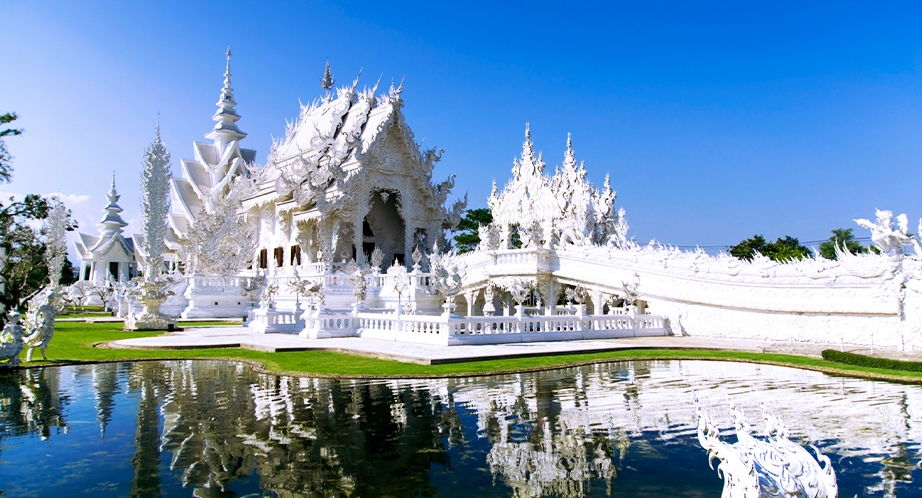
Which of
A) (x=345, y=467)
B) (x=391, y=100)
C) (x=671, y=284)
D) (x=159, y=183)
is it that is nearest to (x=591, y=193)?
(x=391, y=100)

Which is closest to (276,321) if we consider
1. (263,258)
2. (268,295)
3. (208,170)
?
(268,295)

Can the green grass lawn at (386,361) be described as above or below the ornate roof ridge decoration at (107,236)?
below

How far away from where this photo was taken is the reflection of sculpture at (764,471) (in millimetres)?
3074

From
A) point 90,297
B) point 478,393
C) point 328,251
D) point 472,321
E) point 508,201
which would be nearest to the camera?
point 478,393

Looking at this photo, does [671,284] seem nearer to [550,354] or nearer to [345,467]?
[550,354]

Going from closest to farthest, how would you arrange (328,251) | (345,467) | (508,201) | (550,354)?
(345,467) < (550,354) < (328,251) < (508,201)

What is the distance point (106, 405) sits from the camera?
7.29 m

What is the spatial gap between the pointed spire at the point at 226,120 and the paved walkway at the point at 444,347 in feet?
101

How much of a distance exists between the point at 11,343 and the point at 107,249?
48.0 m

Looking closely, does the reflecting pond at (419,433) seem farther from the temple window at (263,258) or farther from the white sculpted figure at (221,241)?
the temple window at (263,258)

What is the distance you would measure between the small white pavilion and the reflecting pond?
49.1 m

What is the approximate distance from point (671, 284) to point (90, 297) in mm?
42900

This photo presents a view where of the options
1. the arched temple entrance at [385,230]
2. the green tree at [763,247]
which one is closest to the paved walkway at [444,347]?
the arched temple entrance at [385,230]

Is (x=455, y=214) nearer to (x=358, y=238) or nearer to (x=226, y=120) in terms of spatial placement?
(x=358, y=238)
